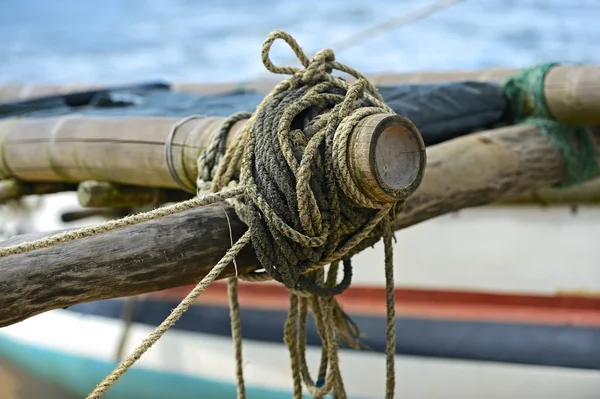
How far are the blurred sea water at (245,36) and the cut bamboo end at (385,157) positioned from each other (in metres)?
7.62

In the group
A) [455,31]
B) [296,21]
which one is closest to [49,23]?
[296,21]

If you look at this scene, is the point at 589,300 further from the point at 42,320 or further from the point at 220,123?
the point at 42,320

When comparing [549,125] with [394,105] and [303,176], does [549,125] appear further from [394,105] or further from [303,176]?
[303,176]

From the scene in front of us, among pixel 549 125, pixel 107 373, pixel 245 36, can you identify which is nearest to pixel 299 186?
pixel 549 125

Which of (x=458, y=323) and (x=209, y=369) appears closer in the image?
(x=458, y=323)

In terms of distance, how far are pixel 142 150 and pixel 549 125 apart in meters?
1.10

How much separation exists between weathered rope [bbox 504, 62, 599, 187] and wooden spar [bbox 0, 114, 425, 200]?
95 cm

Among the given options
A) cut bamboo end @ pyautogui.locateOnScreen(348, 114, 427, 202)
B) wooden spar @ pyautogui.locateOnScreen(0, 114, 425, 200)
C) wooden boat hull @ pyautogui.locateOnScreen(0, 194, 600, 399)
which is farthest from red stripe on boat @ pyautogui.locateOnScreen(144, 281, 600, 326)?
cut bamboo end @ pyautogui.locateOnScreen(348, 114, 427, 202)

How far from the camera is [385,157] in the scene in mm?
1291

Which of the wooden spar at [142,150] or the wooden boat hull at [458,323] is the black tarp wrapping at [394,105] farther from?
the wooden boat hull at [458,323]

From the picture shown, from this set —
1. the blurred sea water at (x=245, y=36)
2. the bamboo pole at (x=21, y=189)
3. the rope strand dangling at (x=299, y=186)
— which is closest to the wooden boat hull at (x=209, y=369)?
the bamboo pole at (x=21, y=189)

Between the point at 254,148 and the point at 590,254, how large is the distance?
244cm

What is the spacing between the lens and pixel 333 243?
4.50 ft

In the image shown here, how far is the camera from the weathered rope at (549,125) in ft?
7.38
